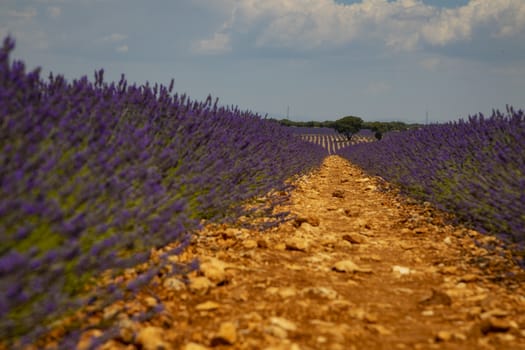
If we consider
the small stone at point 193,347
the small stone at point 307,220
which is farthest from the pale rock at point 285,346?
the small stone at point 307,220

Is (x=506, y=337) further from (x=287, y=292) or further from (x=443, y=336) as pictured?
(x=287, y=292)

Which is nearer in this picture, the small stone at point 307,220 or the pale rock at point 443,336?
the pale rock at point 443,336

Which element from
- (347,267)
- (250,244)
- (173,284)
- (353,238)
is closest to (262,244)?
(250,244)

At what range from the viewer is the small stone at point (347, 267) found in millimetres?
3271

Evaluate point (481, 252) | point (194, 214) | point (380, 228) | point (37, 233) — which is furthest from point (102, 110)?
point (380, 228)

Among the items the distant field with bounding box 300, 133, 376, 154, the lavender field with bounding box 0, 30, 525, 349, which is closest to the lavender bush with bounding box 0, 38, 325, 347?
the lavender field with bounding box 0, 30, 525, 349

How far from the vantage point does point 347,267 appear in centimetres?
329

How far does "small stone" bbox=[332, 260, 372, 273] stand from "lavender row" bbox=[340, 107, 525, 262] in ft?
3.00

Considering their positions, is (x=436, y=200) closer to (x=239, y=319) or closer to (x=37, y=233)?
(x=239, y=319)

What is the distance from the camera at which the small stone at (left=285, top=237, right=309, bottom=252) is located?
12.3ft

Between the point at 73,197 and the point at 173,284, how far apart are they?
890 millimetres

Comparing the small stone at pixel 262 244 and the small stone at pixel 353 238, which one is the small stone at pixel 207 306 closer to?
the small stone at pixel 262 244

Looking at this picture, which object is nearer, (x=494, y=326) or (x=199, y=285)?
(x=494, y=326)

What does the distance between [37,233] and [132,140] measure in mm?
1057
